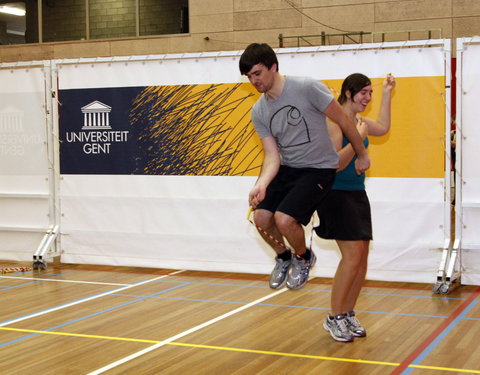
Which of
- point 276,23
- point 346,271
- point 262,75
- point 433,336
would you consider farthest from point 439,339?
point 276,23

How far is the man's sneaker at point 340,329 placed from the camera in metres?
4.96

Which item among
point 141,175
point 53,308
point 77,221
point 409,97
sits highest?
point 409,97

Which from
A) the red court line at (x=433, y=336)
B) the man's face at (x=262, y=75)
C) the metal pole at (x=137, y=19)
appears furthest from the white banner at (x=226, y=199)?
the metal pole at (x=137, y=19)

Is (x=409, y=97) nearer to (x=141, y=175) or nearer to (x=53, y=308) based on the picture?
(x=141, y=175)

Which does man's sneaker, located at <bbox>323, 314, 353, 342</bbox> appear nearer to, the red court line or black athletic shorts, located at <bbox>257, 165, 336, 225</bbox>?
the red court line

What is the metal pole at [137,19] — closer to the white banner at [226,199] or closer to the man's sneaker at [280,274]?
the white banner at [226,199]

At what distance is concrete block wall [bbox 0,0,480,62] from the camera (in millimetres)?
15695

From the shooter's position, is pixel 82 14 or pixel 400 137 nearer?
pixel 400 137

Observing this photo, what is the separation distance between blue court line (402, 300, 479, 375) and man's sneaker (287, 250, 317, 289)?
0.85 metres

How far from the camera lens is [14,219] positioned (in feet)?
28.6

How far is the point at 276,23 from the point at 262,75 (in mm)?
13083

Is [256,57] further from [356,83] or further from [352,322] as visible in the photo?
[352,322]

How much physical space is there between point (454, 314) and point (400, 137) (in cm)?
201

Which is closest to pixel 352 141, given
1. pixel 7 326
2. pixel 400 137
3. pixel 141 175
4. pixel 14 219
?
pixel 400 137
